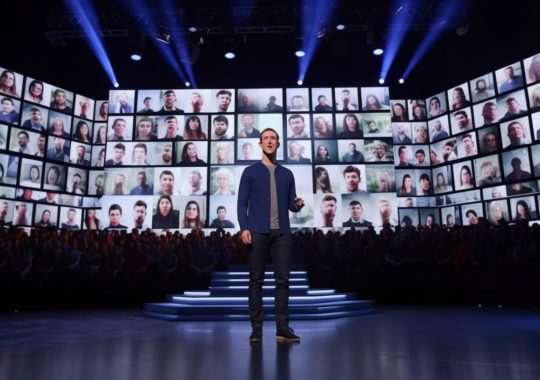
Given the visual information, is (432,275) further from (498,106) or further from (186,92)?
(186,92)

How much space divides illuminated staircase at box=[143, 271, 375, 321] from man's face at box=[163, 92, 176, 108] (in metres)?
8.91

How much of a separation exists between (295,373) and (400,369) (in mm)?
690

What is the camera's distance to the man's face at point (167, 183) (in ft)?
44.0

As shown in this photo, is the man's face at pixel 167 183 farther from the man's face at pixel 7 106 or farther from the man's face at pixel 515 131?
the man's face at pixel 515 131

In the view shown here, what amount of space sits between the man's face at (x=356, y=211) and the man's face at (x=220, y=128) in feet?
17.6

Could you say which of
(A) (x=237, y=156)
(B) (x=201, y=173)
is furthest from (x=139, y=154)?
(A) (x=237, y=156)

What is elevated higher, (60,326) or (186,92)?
(186,92)

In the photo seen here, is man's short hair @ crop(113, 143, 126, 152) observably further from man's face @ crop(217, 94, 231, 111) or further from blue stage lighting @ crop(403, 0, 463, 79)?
blue stage lighting @ crop(403, 0, 463, 79)

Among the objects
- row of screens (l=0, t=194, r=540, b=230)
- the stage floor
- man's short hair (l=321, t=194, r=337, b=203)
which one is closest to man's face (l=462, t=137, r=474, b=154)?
row of screens (l=0, t=194, r=540, b=230)

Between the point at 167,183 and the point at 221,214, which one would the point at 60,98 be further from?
the point at 221,214

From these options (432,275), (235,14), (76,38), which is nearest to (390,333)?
(432,275)

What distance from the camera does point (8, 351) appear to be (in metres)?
3.11

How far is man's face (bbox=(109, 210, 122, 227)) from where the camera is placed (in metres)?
13.2

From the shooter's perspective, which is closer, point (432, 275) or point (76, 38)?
point (432, 275)
